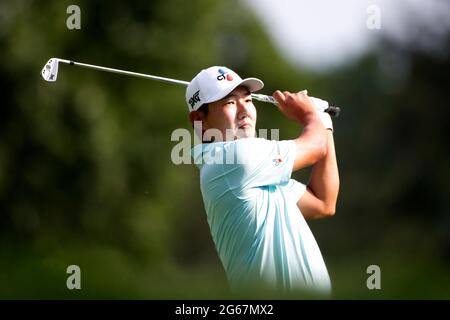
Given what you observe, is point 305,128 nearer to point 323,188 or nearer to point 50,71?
point 323,188

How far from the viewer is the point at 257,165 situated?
4.13 m

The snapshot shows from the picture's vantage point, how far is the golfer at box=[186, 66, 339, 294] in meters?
4.05

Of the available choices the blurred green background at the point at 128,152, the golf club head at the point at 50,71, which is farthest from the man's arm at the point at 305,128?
the blurred green background at the point at 128,152

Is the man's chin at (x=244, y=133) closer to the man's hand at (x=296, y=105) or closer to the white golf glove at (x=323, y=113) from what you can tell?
the man's hand at (x=296, y=105)

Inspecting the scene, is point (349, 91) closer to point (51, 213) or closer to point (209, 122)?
point (51, 213)

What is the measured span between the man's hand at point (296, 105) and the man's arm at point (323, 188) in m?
0.22

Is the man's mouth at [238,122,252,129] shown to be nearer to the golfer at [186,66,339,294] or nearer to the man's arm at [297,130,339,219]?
the golfer at [186,66,339,294]

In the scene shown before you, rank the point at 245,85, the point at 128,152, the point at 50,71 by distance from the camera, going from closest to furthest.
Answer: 1. the point at 245,85
2. the point at 50,71
3. the point at 128,152

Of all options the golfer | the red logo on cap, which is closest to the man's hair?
the golfer

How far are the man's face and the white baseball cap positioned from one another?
30 mm

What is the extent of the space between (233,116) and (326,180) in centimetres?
46

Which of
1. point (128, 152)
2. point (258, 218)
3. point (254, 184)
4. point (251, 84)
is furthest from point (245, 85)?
point (128, 152)

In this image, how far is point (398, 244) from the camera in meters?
16.8
